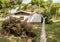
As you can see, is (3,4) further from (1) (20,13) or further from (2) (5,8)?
(1) (20,13)

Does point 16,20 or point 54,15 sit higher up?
point 16,20

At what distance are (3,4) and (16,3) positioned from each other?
14.8ft

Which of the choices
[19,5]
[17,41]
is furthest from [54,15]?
[17,41]

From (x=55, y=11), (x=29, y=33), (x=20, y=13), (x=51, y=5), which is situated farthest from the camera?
(x=51, y=5)

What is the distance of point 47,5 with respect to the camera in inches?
2349

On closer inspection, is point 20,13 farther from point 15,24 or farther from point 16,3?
point 16,3

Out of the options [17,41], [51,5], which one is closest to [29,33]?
[17,41]

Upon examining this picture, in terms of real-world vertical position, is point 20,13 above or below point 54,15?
above

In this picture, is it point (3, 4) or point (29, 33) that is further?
point (3, 4)

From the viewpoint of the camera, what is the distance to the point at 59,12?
5622 cm

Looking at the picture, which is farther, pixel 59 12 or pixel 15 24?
pixel 59 12

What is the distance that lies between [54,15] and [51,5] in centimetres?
420

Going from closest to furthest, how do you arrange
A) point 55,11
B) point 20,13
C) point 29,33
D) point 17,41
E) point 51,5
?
point 17,41 → point 29,33 → point 20,13 → point 55,11 → point 51,5

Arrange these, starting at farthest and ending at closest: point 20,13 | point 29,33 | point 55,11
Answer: point 55,11
point 20,13
point 29,33
